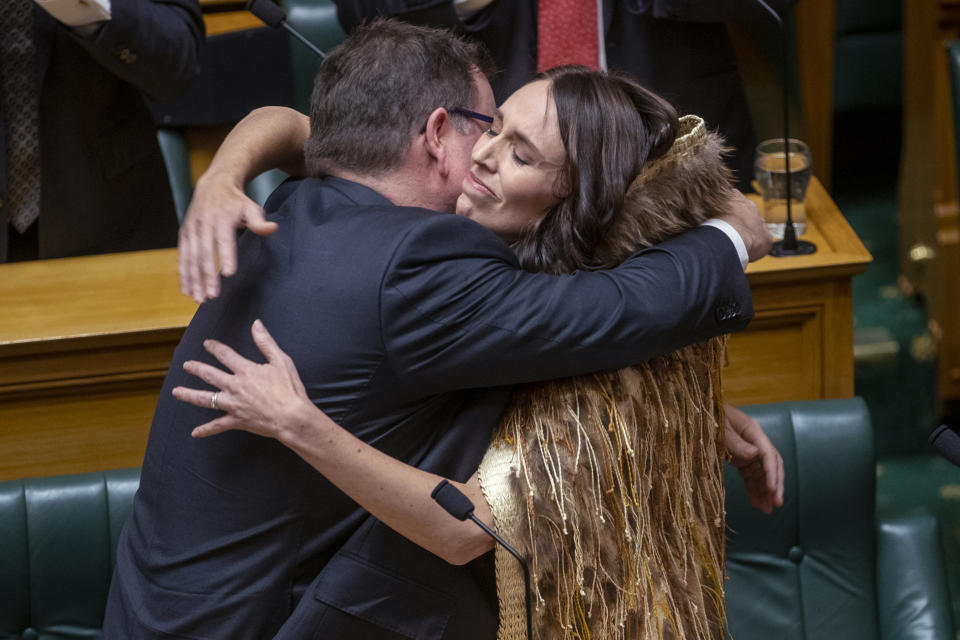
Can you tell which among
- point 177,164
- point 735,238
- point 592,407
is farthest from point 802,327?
point 177,164

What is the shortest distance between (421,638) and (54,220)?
161cm

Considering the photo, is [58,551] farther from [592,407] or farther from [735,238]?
[735,238]

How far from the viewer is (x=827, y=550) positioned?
2.08 metres

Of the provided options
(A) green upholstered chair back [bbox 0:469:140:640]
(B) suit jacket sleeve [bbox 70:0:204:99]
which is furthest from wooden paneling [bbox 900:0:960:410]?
(A) green upholstered chair back [bbox 0:469:140:640]

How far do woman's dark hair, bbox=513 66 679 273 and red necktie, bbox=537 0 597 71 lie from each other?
122 centimetres

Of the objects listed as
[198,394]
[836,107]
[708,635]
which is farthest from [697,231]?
[836,107]

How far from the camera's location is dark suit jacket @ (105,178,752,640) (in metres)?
1.33

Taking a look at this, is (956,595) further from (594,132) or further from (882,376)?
(594,132)

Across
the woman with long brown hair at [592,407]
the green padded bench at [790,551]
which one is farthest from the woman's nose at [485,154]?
the green padded bench at [790,551]

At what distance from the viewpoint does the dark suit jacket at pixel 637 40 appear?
2.65 m

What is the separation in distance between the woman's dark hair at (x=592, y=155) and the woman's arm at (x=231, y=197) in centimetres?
36

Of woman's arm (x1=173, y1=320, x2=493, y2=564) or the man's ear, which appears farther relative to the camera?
the man's ear

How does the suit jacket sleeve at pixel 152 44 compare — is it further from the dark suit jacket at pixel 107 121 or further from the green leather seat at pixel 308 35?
the green leather seat at pixel 308 35

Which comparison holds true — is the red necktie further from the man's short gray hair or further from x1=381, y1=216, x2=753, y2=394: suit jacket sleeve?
x1=381, y1=216, x2=753, y2=394: suit jacket sleeve
